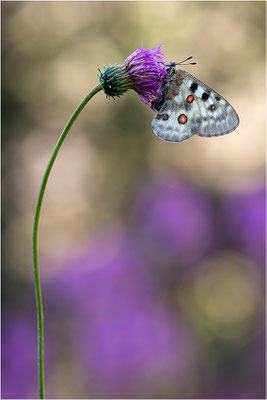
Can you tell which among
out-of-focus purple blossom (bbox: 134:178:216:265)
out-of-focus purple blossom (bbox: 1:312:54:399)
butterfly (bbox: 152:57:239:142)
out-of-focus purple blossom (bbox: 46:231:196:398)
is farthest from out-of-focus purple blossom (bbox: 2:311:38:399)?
butterfly (bbox: 152:57:239:142)

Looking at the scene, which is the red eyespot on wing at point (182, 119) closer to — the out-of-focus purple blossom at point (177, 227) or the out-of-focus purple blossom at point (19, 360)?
the out-of-focus purple blossom at point (19, 360)

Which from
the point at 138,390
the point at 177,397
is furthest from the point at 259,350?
the point at 138,390

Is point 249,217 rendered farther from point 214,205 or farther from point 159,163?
point 159,163

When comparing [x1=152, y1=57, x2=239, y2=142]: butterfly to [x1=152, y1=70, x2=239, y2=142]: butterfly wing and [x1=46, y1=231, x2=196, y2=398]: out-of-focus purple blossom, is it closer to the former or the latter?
[x1=152, y1=70, x2=239, y2=142]: butterfly wing

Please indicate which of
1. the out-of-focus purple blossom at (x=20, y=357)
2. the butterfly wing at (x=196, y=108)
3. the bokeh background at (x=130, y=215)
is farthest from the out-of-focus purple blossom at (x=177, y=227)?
the butterfly wing at (x=196, y=108)

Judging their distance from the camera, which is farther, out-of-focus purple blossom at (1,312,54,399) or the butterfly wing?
out-of-focus purple blossom at (1,312,54,399)

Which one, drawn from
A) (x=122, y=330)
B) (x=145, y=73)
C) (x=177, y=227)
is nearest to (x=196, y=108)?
(x=145, y=73)

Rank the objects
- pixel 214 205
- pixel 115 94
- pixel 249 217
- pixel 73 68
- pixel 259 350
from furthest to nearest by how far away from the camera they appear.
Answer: pixel 73 68 → pixel 214 205 → pixel 249 217 → pixel 259 350 → pixel 115 94
